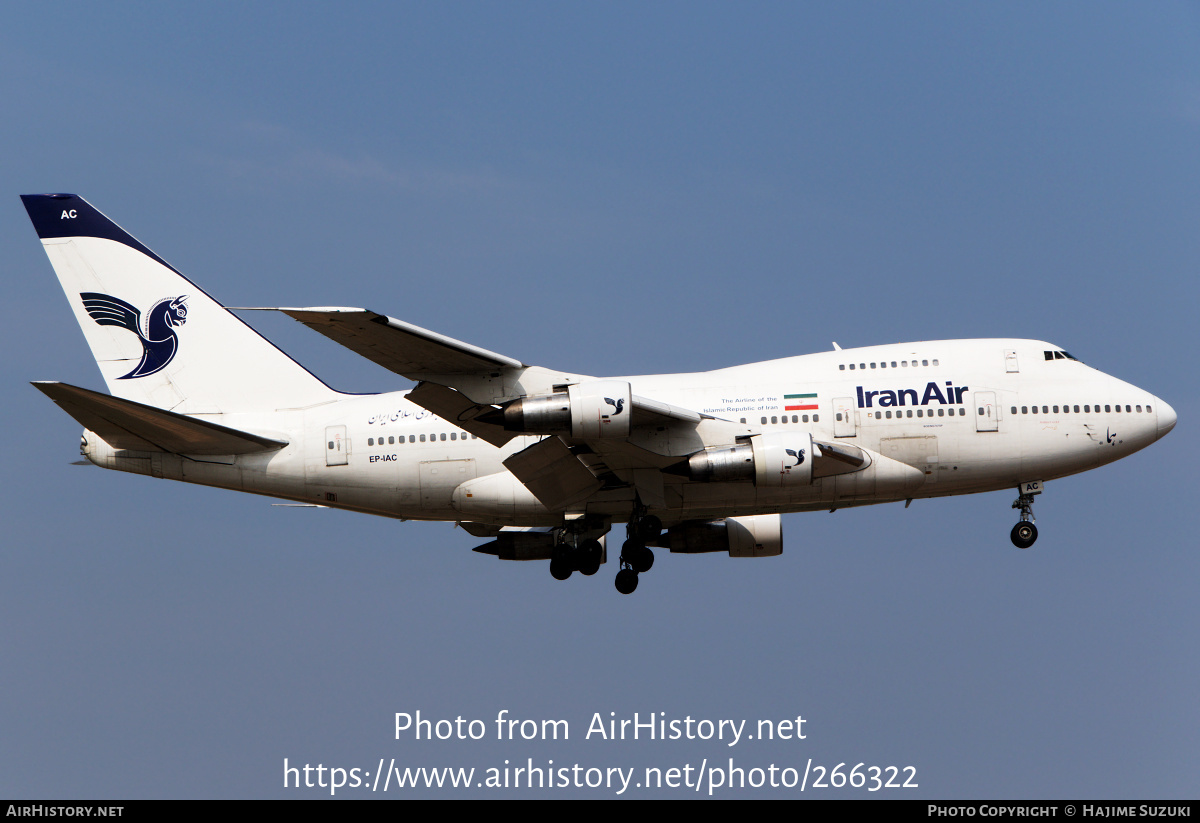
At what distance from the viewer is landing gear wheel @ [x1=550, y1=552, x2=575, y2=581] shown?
3525 centimetres

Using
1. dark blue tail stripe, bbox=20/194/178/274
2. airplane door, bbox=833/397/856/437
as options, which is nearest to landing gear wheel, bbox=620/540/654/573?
airplane door, bbox=833/397/856/437

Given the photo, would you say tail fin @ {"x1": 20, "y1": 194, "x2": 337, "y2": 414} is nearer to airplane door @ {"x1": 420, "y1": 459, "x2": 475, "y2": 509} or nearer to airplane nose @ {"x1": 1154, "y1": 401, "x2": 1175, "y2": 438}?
airplane door @ {"x1": 420, "y1": 459, "x2": 475, "y2": 509}

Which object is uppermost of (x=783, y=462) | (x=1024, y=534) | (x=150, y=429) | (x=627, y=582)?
(x=150, y=429)

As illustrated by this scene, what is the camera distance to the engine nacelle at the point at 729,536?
37250 millimetres

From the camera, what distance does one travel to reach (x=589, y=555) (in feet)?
115

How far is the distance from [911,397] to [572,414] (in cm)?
994

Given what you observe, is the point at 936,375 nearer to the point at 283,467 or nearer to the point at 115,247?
the point at 283,467

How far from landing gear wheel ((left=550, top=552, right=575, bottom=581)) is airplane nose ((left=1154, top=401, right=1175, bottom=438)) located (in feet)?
53.7

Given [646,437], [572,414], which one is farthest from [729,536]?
[572,414]

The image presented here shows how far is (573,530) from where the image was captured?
35.1 meters

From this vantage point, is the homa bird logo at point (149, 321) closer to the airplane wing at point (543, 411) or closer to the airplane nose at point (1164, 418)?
Answer: the airplane wing at point (543, 411)

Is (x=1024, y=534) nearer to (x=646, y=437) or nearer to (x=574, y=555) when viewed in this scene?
(x=646, y=437)
